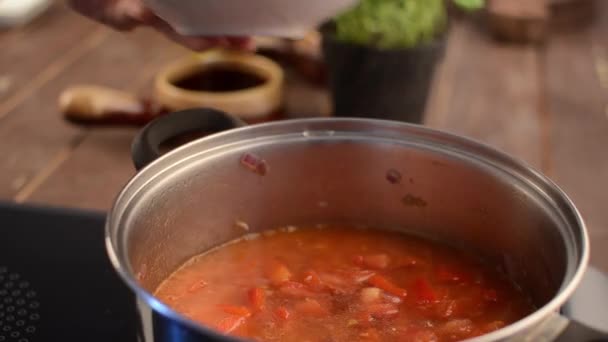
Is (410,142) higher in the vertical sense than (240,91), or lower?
higher


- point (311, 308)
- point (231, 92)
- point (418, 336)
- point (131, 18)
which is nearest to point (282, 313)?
point (311, 308)

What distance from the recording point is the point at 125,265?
1.95ft

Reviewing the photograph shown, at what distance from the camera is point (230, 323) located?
768 mm

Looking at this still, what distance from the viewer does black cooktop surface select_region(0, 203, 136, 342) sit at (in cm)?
85

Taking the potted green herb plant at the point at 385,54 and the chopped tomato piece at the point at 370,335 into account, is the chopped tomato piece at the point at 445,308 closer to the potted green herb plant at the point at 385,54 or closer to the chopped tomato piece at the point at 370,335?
the chopped tomato piece at the point at 370,335

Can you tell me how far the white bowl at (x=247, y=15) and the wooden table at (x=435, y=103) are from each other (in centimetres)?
41

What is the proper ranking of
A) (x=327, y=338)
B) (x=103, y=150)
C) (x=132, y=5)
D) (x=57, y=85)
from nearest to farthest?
(x=327, y=338)
(x=132, y=5)
(x=103, y=150)
(x=57, y=85)

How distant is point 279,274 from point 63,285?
0.26 m

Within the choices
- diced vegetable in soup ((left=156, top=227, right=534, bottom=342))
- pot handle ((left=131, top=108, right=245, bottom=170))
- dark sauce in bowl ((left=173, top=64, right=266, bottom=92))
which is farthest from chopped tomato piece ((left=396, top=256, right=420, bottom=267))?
dark sauce in bowl ((left=173, top=64, right=266, bottom=92))

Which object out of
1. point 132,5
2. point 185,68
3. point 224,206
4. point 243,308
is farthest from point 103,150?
point 243,308

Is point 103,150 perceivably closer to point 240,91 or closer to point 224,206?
point 240,91

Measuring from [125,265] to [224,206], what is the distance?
0.31 meters

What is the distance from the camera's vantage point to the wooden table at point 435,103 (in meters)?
1.18

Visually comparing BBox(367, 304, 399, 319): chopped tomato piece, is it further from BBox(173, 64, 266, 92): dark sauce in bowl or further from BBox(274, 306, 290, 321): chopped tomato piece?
BBox(173, 64, 266, 92): dark sauce in bowl
